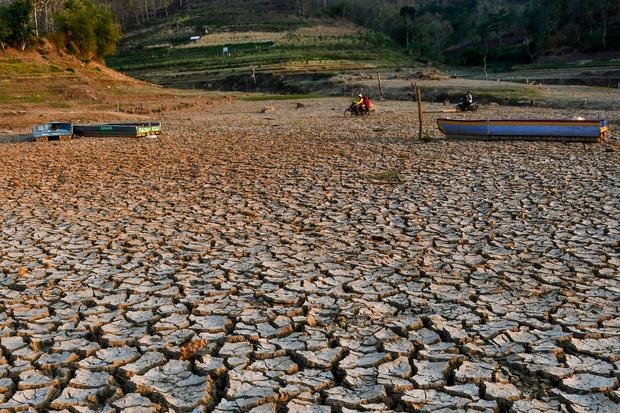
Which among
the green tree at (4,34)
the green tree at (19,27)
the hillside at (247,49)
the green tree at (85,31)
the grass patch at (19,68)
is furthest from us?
the hillside at (247,49)

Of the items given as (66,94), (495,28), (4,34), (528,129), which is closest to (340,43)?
(495,28)

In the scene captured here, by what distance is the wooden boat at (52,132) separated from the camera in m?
21.2

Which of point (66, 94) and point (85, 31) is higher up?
point (85, 31)

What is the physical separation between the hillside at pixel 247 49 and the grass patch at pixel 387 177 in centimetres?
3380

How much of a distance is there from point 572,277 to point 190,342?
410cm

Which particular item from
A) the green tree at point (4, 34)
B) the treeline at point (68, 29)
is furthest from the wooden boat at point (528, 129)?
the treeline at point (68, 29)

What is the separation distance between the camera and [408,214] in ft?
31.8

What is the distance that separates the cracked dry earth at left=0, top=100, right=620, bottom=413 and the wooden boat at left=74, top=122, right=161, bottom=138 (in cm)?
832

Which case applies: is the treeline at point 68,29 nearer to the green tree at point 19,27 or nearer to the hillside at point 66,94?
the green tree at point 19,27

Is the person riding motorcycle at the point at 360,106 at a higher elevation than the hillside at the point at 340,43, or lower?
lower

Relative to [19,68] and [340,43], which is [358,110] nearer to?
[19,68]

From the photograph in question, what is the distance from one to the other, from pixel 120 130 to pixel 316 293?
16.5 metres

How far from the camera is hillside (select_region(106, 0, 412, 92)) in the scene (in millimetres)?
55281

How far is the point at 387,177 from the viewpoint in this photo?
41.3ft
